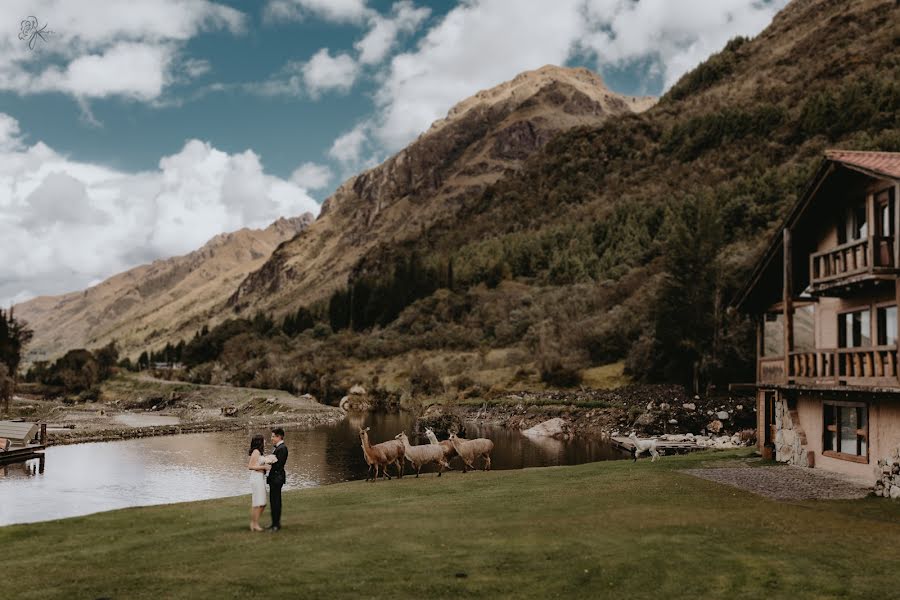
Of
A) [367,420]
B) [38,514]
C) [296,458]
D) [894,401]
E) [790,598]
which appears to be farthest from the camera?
[367,420]

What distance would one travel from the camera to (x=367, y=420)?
84812 millimetres

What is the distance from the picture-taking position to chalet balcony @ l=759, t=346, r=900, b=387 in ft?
78.3

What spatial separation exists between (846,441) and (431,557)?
19138 mm

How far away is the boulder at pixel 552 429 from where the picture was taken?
214ft

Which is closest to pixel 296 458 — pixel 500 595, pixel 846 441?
pixel 846 441

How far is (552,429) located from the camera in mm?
66562

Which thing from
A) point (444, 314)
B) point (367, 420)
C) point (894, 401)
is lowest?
point (367, 420)

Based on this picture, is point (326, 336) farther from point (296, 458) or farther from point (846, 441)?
point (846, 441)

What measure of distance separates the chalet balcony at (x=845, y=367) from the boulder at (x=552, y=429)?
33.9 metres

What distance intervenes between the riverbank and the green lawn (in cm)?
5284

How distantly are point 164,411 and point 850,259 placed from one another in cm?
10410

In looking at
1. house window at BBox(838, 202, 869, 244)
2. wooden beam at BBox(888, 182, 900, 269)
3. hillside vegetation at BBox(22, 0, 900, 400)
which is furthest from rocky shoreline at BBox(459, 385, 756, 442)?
wooden beam at BBox(888, 182, 900, 269)

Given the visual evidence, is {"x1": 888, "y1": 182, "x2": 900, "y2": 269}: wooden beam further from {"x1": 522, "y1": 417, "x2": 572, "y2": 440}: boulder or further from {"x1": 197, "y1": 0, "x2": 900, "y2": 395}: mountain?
{"x1": 197, "y1": 0, "x2": 900, "y2": 395}: mountain

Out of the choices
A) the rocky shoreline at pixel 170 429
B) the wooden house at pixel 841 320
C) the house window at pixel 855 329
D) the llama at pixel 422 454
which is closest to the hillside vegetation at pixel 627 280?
the rocky shoreline at pixel 170 429
